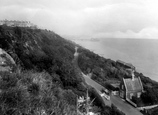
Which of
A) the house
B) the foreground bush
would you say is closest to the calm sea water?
the house

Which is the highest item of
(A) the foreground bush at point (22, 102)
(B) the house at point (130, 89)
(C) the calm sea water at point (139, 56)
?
(A) the foreground bush at point (22, 102)

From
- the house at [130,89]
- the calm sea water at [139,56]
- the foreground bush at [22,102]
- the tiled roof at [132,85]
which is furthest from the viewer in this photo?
the calm sea water at [139,56]

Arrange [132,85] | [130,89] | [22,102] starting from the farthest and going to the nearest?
[132,85] → [130,89] → [22,102]

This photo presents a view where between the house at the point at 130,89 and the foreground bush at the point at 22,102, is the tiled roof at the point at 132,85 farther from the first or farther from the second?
the foreground bush at the point at 22,102

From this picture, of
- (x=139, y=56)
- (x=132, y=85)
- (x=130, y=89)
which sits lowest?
(x=139, y=56)

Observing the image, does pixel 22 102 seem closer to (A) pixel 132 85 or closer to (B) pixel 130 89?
(B) pixel 130 89

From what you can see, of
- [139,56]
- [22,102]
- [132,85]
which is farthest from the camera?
[139,56]

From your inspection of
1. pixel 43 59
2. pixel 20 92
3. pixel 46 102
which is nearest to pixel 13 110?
pixel 20 92

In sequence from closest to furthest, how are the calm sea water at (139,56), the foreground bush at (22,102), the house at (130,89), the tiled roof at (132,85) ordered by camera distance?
the foreground bush at (22,102) < the house at (130,89) < the tiled roof at (132,85) < the calm sea water at (139,56)

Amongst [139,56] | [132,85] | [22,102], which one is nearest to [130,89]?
[132,85]

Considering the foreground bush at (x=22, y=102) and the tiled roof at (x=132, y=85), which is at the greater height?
the foreground bush at (x=22, y=102)

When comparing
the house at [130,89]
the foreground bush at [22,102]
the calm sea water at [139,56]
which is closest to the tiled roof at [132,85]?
the house at [130,89]

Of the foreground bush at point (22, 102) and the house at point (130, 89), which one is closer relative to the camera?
the foreground bush at point (22, 102)
